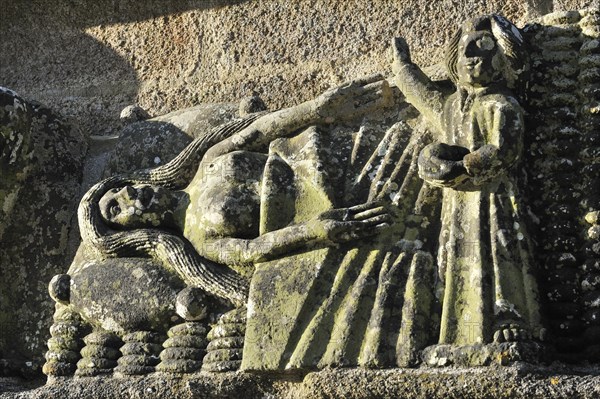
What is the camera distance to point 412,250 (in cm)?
428

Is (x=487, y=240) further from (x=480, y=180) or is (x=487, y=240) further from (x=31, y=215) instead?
(x=31, y=215)


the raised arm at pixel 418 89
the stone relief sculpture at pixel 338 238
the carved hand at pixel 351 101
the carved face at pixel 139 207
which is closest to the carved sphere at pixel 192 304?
the stone relief sculpture at pixel 338 238

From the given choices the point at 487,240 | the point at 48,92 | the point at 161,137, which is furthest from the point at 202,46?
the point at 487,240

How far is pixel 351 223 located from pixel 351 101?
65 cm

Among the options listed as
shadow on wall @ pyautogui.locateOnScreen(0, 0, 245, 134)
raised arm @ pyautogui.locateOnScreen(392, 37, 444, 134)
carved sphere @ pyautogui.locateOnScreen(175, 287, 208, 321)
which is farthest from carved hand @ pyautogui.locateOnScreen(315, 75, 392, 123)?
shadow on wall @ pyautogui.locateOnScreen(0, 0, 245, 134)

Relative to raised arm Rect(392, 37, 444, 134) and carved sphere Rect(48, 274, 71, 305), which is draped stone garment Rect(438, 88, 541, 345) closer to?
raised arm Rect(392, 37, 444, 134)

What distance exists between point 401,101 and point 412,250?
0.72m

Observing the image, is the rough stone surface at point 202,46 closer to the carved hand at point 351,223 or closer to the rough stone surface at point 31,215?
the rough stone surface at point 31,215

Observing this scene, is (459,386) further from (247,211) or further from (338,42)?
(338,42)

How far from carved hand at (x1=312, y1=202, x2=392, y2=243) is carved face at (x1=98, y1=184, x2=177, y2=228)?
0.72 m

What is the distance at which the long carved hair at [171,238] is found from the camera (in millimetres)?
4504

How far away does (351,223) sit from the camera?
432 centimetres

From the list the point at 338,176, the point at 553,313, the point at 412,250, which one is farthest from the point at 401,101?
the point at 553,313

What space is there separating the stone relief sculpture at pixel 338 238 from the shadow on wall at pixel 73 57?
2.87 ft
